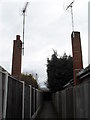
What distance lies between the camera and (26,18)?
12.4 meters

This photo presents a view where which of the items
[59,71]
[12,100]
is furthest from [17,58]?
[59,71]

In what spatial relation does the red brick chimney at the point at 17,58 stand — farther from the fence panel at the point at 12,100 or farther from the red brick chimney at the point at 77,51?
the fence panel at the point at 12,100

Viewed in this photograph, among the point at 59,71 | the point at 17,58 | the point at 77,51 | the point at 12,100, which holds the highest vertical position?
the point at 77,51

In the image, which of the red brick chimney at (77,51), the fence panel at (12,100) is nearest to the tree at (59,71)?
the red brick chimney at (77,51)

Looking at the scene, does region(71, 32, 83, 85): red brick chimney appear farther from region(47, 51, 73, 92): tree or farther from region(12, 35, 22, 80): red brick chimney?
region(47, 51, 73, 92): tree

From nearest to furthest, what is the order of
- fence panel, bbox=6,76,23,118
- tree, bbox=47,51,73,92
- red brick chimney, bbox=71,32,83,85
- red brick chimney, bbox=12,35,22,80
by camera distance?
fence panel, bbox=6,76,23,118 < red brick chimney, bbox=71,32,83,85 < red brick chimney, bbox=12,35,22,80 < tree, bbox=47,51,73,92

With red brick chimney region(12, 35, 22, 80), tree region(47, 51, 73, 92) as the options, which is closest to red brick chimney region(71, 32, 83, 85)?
red brick chimney region(12, 35, 22, 80)

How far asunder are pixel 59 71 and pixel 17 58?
10.4 metres

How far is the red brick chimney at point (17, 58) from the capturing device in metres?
12.8

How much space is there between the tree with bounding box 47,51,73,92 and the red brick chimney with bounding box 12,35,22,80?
33.4ft

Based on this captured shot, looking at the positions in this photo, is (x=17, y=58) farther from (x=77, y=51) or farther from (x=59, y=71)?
(x=59, y=71)

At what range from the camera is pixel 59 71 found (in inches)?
889

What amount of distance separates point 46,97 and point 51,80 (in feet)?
51.3

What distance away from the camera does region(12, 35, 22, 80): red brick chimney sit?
502 inches
